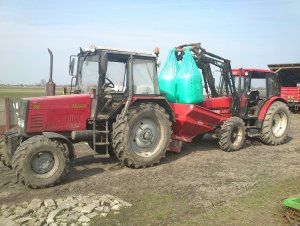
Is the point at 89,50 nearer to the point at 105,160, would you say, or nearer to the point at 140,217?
the point at 105,160

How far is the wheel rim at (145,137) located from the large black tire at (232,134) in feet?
6.94

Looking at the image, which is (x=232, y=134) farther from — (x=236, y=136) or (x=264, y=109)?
(x=264, y=109)

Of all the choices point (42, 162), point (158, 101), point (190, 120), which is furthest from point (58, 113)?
point (190, 120)

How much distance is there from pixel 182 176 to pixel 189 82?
263cm

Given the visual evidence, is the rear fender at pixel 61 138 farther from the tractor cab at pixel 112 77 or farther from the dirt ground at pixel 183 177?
the tractor cab at pixel 112 77

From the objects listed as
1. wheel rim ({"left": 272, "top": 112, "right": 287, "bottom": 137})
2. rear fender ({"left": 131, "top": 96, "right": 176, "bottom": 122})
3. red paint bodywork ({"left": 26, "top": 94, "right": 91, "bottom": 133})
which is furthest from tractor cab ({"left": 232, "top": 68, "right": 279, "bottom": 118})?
red paint bodywork ({"left": 26, "top": 94, "right": 91, "bottom": 133})

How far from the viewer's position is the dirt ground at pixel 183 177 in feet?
19.1

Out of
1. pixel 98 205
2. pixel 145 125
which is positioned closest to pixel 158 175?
pixel 145 125

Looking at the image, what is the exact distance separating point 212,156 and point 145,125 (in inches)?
83.2

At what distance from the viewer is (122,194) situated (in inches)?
230

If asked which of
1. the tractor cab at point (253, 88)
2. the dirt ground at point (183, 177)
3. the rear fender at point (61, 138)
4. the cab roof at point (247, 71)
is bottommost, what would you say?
the dirt ground at point (183, 177)

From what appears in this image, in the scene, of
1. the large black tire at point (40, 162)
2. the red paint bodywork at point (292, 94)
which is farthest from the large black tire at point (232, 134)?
the red paint bodywork at point (292, 94)

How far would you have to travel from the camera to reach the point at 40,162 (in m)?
6.13

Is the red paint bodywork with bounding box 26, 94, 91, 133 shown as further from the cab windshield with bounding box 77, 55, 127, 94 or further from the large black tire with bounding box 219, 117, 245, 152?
the large black tire with bounding box 219, 117, 245, 152
